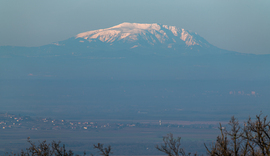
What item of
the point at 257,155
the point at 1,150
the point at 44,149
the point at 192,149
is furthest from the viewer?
the point at 192,149

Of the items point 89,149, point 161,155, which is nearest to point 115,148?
point 89,149

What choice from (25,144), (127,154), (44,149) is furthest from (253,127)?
(25,144)

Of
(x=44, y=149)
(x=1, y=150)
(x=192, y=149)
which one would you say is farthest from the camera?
(x=192, y=149)

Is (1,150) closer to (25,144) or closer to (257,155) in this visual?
(25,144)

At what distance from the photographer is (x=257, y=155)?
560 inches

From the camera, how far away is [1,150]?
582 feet

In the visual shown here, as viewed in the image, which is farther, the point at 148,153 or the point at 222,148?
the point at 148,153

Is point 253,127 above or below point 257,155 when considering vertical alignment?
above

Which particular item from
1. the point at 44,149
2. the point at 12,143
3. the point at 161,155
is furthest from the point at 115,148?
the point at 44,149

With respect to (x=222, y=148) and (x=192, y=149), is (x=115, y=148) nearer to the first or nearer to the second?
(x=192, y=149)

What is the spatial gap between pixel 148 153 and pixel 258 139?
575ft

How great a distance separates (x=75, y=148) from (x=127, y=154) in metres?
27.9

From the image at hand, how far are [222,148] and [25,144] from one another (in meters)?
196

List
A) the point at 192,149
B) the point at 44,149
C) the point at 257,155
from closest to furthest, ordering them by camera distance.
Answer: the point at 257,155
the point at 44,149
the point at 192,149
